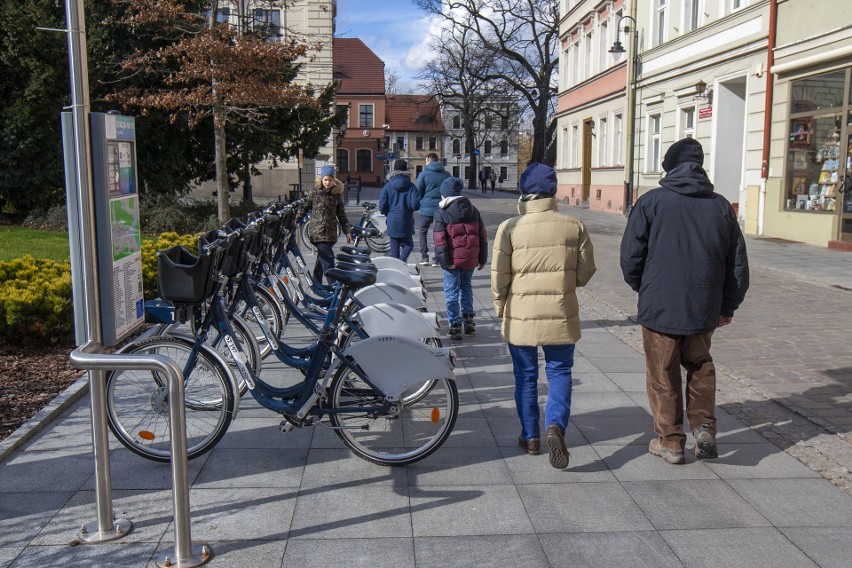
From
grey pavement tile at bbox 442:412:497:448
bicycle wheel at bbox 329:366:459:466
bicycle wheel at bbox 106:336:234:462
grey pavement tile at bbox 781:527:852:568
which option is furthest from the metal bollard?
grey pavement tile at bbox 781:527:852:568

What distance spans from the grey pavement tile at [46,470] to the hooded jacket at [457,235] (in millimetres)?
4040

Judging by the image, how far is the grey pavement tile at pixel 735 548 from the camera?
362cm

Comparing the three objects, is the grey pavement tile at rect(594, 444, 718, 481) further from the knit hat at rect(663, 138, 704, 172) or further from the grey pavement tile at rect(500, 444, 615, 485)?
the knit hat at rect(663, 138, 704, 172)

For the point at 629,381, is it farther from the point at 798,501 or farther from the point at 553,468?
the point at 798,501

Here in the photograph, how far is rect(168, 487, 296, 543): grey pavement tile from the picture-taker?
3.87 metres

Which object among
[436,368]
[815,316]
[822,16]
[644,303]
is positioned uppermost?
[822,16]

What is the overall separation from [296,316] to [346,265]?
1.14 metres

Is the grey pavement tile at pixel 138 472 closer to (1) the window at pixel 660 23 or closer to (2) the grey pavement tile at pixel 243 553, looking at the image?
(2) the grey pavement tile at pixel 243 553

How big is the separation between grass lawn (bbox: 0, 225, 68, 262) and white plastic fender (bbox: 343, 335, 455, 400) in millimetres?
8886

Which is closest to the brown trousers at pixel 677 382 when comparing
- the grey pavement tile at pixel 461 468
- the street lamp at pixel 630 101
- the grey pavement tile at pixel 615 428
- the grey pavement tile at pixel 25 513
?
the grey pavement tile at pixel 615 428

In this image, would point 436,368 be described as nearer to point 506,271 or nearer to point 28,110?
point 506,271

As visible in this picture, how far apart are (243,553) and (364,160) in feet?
261

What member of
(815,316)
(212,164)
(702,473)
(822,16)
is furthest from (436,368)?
(212,164)

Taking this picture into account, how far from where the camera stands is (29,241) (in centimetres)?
1442
